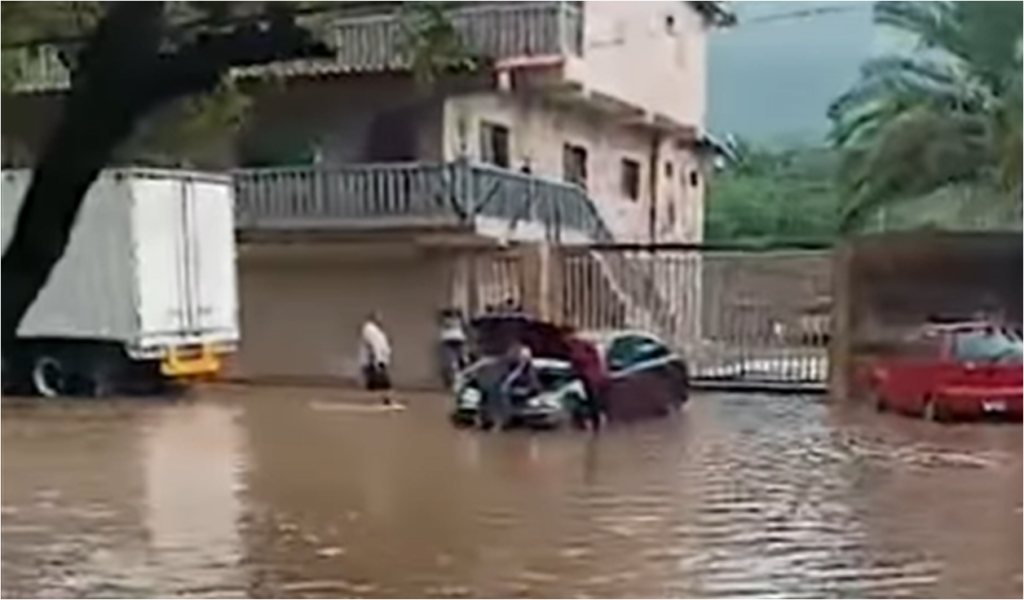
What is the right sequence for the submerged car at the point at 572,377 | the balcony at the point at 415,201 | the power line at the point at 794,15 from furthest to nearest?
1. the submerged car at the point at 572,377
2. the balcony at the point at 415,201
3. the power line at the point at 794,15

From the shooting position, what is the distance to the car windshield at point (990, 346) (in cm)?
358

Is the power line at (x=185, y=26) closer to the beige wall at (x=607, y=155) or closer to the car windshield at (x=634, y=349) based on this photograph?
the beige wall at (x=607, y=155)

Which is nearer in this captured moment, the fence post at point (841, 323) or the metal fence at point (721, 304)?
the metal fence at point (721, 304)

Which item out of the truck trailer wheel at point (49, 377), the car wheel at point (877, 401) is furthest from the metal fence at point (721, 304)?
the truck trailer wheel at point (49, 377)

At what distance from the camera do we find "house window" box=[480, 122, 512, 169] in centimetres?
240

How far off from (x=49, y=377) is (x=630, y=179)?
132 centimetres

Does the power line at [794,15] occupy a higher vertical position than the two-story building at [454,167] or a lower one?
higher

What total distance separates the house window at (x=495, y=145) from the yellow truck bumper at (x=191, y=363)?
2.04ft

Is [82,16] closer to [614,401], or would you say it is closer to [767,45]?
[767,45]

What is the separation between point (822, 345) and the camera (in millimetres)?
2941

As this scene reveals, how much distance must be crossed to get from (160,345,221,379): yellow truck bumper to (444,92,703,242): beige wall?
19.9 inches

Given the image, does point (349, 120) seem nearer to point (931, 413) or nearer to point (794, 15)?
point (794, 15)

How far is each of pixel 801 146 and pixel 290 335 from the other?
575mm

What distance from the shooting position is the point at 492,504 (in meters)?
3.37
